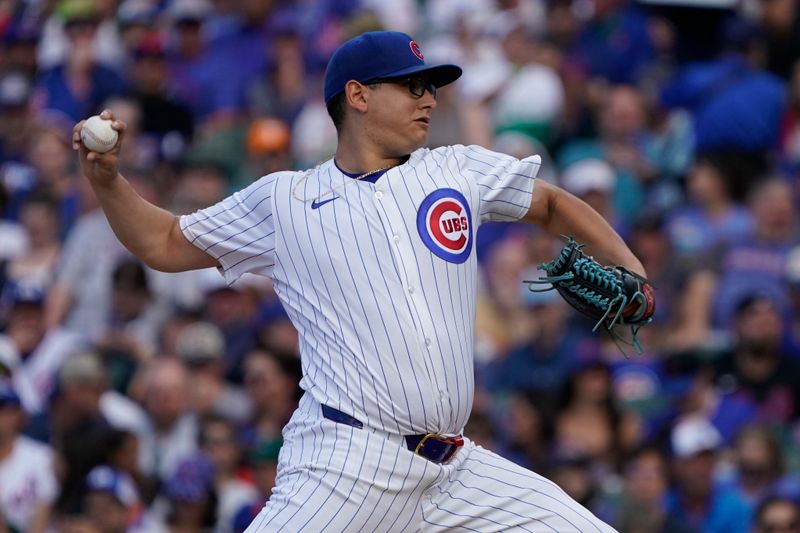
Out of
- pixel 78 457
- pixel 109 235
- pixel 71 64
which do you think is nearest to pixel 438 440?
pixel 78 457

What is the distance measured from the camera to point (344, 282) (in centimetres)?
509

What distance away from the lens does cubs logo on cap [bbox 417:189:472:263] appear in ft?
16.8

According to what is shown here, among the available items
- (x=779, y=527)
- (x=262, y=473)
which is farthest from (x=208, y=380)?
(x=779, y=527)

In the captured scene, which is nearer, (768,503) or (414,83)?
(414,83)

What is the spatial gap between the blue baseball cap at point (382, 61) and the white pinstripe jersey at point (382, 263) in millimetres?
282

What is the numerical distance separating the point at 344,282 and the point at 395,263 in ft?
0.56

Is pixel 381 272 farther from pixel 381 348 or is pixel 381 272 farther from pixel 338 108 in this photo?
pixel 338 108

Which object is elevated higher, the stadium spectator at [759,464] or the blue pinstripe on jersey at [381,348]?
the blue pinstripe on jersey at [381,348]

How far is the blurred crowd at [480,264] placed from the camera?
8656mm

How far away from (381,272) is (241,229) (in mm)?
523

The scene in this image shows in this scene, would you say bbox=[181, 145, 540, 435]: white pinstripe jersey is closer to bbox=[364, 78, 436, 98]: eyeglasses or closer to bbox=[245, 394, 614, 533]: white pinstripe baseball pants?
bbox=[245, 394, 614, 533]: white pinstripe baseball pants

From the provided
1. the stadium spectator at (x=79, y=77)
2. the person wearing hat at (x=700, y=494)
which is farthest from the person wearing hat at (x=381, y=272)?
the stadium spectator at (x=79, y=77)

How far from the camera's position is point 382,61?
529 cm

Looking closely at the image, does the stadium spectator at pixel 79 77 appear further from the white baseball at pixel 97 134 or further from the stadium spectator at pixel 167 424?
the white baseball at pixel 97 134
